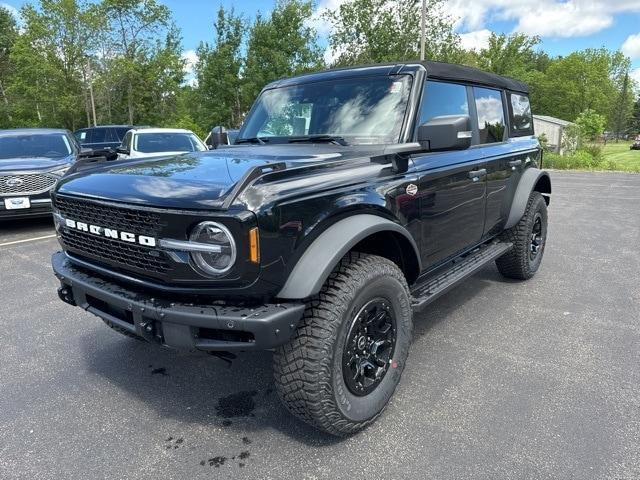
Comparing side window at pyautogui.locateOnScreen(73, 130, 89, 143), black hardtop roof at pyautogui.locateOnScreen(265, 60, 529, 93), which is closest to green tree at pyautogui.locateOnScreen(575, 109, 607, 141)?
side window at pyautogui.locateOnScreen(73, 130, 89, 143)

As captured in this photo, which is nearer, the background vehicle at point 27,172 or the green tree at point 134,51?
the background vehicle at point 27,172

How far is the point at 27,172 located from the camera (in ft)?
24.1

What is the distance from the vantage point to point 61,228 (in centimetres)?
286

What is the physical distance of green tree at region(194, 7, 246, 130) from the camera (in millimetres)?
25844

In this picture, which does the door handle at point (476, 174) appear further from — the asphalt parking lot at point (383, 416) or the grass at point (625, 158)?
the grass at point (625, 158)

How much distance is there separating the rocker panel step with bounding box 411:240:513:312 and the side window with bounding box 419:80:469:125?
43.6 inches

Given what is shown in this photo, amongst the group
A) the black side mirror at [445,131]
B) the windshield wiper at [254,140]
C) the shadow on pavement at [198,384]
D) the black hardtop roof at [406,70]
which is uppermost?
the black hardtop roof at [406,70]

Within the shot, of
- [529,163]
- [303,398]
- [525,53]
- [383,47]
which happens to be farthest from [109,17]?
[525,53]

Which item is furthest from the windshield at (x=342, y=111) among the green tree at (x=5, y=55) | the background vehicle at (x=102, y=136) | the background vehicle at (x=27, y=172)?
the green tree at (x=5, y=55)

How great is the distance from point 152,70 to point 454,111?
84.6 ft

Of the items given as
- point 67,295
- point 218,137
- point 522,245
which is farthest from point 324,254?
point 522,245

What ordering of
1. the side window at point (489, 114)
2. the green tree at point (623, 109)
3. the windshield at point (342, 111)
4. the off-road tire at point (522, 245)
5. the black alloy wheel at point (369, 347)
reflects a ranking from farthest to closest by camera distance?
1. the green tree at point (623, 109)
2. the off-road tire at point (522, 245)
3. the side window at point (489, 114)
4. the windshield at point (342, 111)
5. the black alloy wheel at point (369, 347)

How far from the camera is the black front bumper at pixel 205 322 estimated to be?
2012 millimetres

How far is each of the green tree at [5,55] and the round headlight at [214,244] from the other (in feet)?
103
